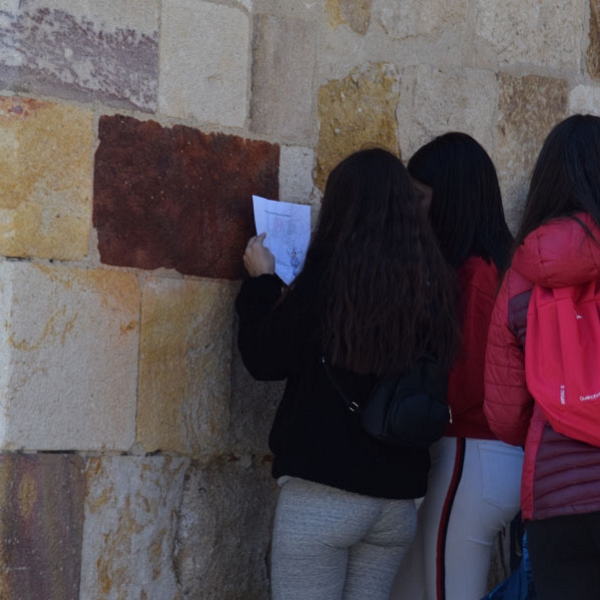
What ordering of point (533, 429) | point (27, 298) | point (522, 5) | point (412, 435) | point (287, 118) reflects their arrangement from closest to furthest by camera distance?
point (533, 429), point (412, 435), point (27, 298), point (287, 118), point (522, 5)

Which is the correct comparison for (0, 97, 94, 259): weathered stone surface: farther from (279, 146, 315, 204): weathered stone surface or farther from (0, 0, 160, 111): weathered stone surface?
(279, 146, 315, 204): weathered stone surface

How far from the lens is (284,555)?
9.77 ft

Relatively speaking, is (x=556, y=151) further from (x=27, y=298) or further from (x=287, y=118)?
(x=27, y=298)

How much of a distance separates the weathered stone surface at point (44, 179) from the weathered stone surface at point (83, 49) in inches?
2.9

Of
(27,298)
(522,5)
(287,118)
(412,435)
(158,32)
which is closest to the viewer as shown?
(412,435)

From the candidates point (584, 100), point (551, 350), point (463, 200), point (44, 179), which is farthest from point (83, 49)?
point (584, 100)

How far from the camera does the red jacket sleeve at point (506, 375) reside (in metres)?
2.76

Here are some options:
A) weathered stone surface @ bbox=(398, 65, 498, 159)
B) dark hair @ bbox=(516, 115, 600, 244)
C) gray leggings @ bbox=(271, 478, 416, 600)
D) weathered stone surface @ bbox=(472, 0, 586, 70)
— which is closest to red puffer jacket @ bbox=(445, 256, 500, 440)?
gray leggings @ bbox=(271, 478, 416, 600)

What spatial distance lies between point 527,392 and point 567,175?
1.67ft

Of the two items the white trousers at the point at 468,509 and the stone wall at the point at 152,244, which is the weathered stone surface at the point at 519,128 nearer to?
the stone wall at the point at 152,244

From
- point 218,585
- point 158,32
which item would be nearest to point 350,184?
point 158,32

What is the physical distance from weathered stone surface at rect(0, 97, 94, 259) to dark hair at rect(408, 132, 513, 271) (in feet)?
3.23

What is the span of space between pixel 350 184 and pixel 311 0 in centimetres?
91

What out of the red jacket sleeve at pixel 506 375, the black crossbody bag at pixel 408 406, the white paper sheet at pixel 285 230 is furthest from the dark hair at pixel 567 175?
the white paper sheet at pixel 285 230
